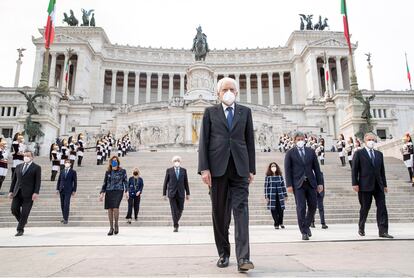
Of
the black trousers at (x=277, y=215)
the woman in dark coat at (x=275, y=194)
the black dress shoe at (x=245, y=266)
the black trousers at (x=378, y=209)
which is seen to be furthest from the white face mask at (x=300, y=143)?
the black dress shoe at (x=245, y=266)

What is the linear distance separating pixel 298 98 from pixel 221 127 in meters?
68.4

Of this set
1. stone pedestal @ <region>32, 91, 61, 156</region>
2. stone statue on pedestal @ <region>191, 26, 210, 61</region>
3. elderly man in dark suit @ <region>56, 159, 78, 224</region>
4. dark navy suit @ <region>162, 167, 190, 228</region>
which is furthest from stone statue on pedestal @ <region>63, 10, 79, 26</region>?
dark navy suit @ <region>162, 167, 190, 228</region>

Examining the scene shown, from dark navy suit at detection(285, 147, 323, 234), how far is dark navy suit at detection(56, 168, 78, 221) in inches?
266

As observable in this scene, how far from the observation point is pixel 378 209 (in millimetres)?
6965

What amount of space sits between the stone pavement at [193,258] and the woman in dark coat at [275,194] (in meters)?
2.70

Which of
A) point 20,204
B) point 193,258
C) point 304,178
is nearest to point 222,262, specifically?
point 193,258

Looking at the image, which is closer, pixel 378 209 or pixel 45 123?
pixel 378 209

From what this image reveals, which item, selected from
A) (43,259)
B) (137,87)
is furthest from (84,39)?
(43,259)

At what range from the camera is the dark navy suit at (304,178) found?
7.03m

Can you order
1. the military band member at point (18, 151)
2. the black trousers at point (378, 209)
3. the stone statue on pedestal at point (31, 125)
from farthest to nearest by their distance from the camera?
1. the stone statue on pedestal at point (31, 125)
2. the military band member at point (18, 151)
3. the black trousers at point (378, 209)

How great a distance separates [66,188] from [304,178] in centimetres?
720

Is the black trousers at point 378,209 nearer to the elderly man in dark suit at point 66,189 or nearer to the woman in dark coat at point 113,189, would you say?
the woman in dark coat at point 113,189

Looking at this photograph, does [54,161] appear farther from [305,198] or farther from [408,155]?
[408,155]

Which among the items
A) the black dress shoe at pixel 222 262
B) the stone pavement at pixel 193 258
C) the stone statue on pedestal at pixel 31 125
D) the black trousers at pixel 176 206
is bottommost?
the stone pavement at pixel 193 258
